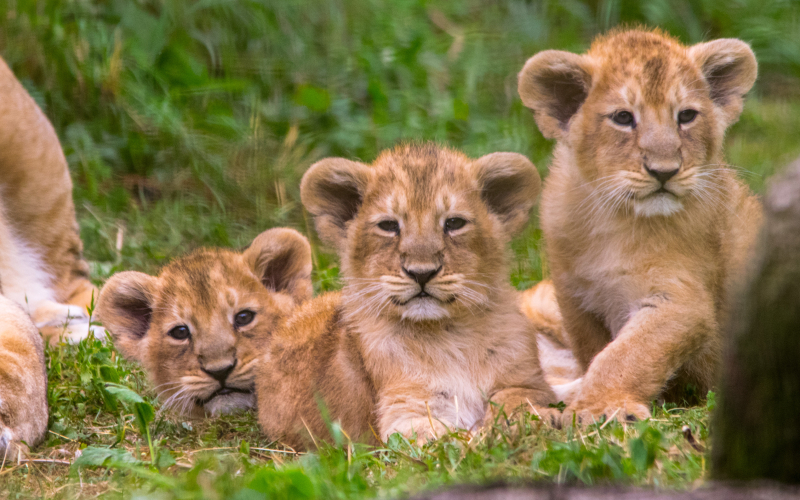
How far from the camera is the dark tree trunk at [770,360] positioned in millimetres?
2146

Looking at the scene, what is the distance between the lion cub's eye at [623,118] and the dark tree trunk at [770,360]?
6.76ft

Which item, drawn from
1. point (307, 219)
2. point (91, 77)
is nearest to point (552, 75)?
point (307, 219)

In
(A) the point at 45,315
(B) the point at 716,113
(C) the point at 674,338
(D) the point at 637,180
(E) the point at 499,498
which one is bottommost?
(A) the point at 45,315

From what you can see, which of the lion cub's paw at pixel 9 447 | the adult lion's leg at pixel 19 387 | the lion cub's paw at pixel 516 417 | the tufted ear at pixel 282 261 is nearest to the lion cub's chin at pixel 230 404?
the tufted ear at pixel 282 261

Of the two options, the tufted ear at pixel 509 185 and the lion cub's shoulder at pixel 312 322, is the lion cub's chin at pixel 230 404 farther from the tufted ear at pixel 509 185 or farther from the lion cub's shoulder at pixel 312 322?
the tufted ear at pixel 509 185

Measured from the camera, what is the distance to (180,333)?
4.64m

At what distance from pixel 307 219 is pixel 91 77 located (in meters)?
2.56

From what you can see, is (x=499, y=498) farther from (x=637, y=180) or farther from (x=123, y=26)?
(x=123, y=26)

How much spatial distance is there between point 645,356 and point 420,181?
125 centimetres

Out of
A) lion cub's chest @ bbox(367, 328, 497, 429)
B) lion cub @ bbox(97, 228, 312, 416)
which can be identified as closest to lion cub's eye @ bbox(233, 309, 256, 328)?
lion cub @ bbox(97, 228, 312, 416)

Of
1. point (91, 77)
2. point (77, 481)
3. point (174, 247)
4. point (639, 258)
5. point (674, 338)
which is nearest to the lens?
point (77, 481)

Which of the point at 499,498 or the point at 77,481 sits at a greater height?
the point at 499,498

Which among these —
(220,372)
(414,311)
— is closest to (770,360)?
(414,311)

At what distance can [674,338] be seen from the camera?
398 cm
